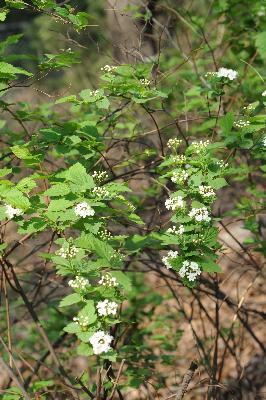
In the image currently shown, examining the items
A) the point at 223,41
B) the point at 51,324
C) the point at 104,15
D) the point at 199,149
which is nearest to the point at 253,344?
the point at 51,324

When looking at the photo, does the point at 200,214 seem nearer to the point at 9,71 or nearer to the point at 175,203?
the point at 175,203

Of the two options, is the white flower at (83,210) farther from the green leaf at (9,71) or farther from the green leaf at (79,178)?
the green leaf at (9,71)

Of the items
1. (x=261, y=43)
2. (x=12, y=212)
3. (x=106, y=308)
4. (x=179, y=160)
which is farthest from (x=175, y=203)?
(x=261, y=43)

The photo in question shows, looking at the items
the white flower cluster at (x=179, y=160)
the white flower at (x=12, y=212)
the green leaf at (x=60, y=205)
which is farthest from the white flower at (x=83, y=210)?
the white flower cluster at (x=179, y=160)

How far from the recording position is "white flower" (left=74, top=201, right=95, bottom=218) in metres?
1.98

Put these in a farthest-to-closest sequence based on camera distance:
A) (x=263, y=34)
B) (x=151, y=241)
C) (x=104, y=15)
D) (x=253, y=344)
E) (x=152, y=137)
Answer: (x=104, y=15) < (x=253, y=344) < (x=152, y=137) < (x=263, y=34) < (x=151, y=241)

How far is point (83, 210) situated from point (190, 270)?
17.5 inches

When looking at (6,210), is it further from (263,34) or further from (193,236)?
(263,34)

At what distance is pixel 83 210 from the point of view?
1989 mm

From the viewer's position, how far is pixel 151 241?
2.53 metres

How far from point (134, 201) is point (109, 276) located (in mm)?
1788

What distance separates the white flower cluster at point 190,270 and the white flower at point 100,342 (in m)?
0.39

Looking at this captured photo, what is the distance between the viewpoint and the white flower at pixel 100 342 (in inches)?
68.6

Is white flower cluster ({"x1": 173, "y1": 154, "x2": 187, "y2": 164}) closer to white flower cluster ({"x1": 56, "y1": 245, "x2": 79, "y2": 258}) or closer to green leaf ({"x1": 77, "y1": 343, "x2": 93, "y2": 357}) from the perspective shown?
white flower cluster ({"x1": 56, "y1": 245, "x2": 79, "y2": 258})
